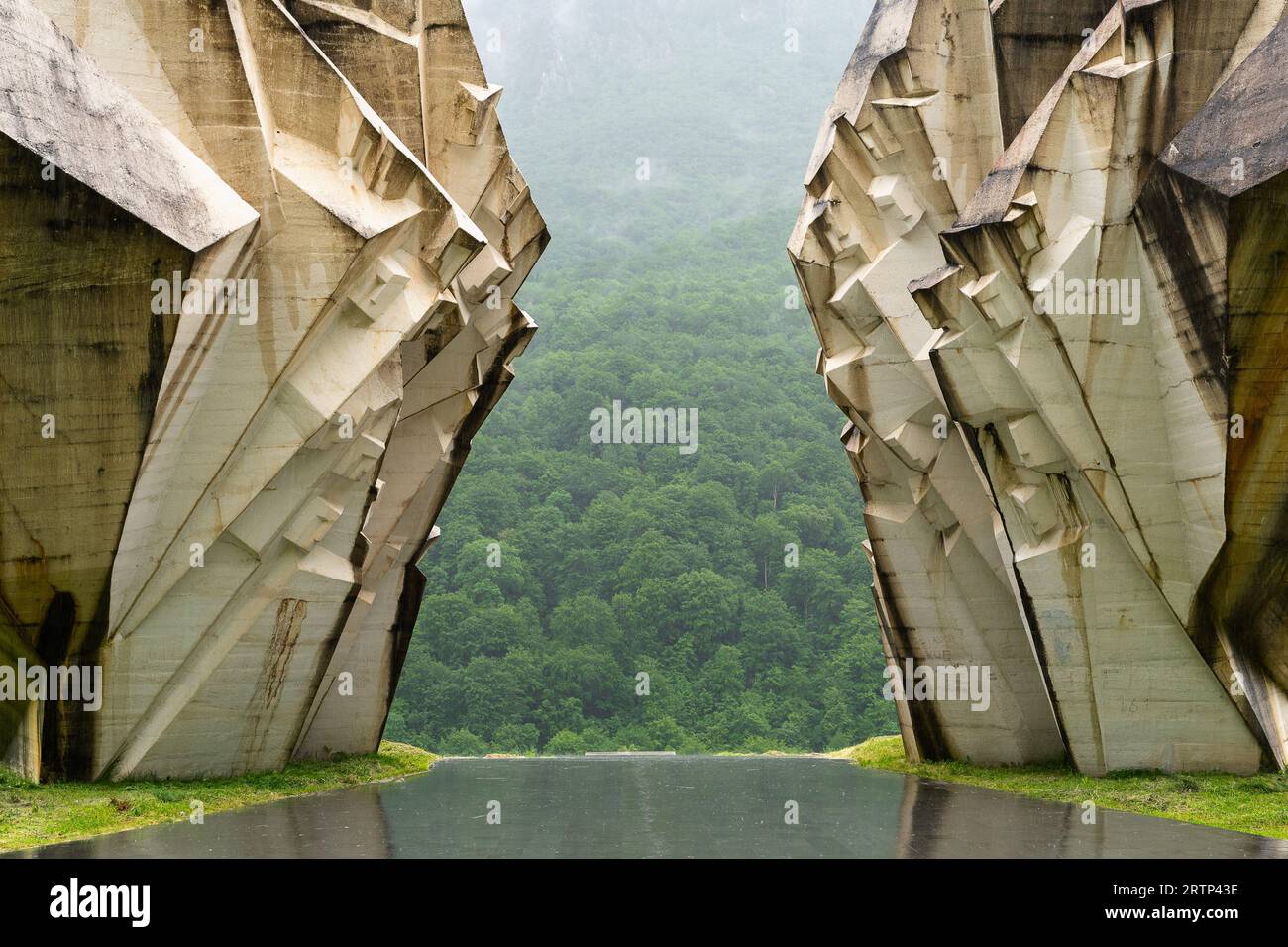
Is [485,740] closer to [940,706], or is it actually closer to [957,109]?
[940,706]

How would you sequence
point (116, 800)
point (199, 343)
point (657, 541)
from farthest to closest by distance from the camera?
point (657, 541)
point (199, 343)
point (116, 800)

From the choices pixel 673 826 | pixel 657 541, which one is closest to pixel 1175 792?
pixel 673 826

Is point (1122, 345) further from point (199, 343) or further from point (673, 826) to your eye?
point (199, 343)

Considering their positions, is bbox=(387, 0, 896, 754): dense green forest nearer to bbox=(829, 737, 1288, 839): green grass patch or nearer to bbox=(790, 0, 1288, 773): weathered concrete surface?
bbox=(790, 0, 1288, 773): weathered concrete surface

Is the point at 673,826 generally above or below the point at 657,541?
below

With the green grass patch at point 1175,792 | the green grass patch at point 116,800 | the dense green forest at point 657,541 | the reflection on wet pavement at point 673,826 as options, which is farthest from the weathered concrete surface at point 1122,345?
the green grass patch at point 116,800

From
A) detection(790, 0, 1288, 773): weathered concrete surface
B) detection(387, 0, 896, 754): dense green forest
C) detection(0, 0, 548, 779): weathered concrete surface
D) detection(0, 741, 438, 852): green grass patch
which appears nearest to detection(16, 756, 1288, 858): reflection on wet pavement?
detection(0, 741, 438, 852): green grass patch

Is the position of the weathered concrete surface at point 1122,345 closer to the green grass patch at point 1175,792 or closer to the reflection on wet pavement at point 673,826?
the green grass patch at point 1175,792

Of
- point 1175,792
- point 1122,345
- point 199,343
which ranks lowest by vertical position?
point 1175,792
